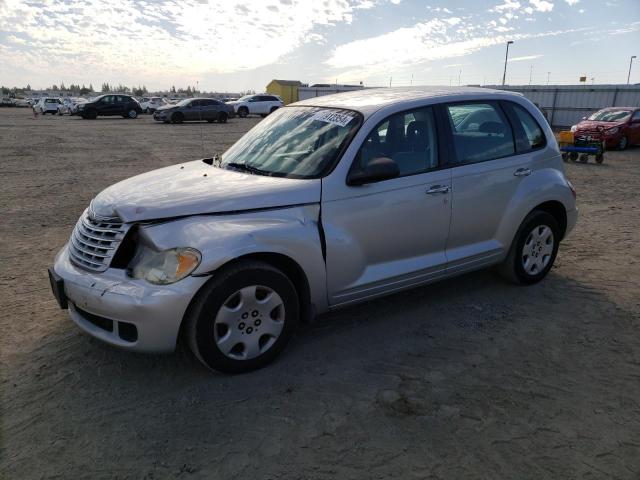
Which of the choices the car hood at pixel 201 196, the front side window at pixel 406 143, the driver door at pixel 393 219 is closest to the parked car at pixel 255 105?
the front side window at pixel 406 143

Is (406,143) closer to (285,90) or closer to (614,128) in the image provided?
(614,128)

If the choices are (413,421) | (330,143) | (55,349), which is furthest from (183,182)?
(413,421)

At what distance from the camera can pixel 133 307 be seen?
9.53ft

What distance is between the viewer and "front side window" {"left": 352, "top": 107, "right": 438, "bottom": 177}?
3.69 m

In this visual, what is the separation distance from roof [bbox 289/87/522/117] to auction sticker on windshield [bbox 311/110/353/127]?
0.33 feet

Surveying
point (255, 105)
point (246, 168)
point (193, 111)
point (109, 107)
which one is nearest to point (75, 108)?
point (109, 107)

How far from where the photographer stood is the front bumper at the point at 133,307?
2.90m

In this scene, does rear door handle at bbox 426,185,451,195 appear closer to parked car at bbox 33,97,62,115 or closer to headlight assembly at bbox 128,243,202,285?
headlight assembly at bbox 128,243,202,285

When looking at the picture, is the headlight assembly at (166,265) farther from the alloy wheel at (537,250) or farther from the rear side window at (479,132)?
the alloy wheel at (537,250)

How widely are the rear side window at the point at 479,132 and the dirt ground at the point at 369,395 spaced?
4.24 ft

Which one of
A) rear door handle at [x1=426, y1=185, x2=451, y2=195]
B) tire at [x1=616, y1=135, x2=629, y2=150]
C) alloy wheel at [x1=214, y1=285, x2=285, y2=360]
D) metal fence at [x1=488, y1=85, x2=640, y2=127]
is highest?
metal fence at [x1=488, y1=85, x2=640, y2=127]

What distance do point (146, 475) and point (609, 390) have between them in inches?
109

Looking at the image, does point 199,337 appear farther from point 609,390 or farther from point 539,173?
point 539,173

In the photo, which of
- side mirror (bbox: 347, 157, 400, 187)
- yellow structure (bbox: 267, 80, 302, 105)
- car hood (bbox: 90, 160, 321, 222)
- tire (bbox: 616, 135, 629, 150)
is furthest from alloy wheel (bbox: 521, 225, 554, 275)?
yellow structure (bbox: 267, 80, 302, 105)
